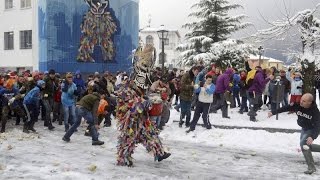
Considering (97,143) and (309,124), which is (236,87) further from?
(309,124)

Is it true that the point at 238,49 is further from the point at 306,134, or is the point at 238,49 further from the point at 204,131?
the point at 306,134

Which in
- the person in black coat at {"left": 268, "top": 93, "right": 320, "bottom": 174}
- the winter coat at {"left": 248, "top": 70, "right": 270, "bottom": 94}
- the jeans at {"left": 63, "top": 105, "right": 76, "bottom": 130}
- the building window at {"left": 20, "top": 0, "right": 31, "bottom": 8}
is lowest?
the jeans at {"left": 63, "top": 105, "right": 76, "bottom": 130}

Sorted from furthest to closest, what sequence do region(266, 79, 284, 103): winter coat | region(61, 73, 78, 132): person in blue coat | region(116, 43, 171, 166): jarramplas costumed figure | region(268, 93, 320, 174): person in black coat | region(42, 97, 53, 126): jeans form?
region(266, 79, 284, 103): winter coat
region(42, 97, 53, 126): jeans
region(61, 73, 78, 132): person in blue coat
region(116, 43, 171, 166): jarramplas costumed figure
region(268, 93, 320, 174): person in black coat

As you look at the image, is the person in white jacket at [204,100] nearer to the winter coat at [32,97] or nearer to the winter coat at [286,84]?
the winter coat at [286,84]

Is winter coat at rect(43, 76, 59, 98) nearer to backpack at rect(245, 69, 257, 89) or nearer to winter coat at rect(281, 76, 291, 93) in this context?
backpack at rect(245, 69, 257, 89)

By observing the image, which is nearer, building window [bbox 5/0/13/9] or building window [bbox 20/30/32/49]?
building window [bbox 20/30/32/49]

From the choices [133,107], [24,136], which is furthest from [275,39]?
[24,136]

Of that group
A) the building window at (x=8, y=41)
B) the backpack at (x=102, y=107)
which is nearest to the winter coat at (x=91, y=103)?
the backpack at (x=102, y=107)

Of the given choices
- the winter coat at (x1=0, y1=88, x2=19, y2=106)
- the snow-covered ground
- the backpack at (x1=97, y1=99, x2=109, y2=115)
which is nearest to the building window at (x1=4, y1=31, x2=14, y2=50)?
the snow-covered ground

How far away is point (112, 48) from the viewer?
30984mm

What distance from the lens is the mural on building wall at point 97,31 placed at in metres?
28.6

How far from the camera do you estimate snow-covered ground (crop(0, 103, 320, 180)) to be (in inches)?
315

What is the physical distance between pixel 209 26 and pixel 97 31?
8891 mm

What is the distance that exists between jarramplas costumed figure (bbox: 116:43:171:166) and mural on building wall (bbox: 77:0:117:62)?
20295 mm
